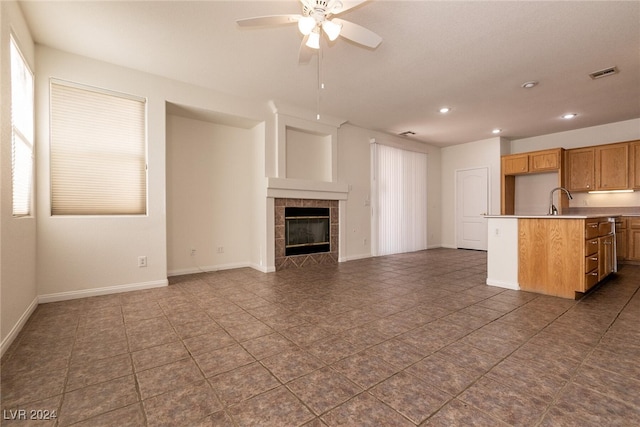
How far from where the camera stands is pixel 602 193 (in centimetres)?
605

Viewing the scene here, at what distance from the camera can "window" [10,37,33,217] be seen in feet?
8.16

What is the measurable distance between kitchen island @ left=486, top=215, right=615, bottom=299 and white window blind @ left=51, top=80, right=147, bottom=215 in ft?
15.8

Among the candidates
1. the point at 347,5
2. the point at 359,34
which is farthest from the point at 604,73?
the point at 347,5

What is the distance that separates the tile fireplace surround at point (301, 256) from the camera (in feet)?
16.2

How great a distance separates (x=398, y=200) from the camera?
23.2 ft

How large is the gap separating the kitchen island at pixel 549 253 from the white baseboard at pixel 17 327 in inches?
195

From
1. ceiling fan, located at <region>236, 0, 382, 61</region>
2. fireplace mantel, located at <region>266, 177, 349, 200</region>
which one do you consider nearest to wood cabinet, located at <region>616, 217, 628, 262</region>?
fireplace mantel, located at <region>266, 177, 349, 200</region>

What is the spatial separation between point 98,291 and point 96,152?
67.6 inches

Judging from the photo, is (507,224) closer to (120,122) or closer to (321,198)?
(321,198)

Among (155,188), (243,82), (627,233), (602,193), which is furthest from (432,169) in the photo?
(155,188)

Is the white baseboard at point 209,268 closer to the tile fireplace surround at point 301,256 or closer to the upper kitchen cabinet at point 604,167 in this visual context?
the tile fireplace surround at point 301,256

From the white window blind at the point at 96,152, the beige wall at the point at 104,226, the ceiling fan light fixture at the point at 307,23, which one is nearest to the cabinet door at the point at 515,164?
the ceiling fan light fixture at the point at 307,23

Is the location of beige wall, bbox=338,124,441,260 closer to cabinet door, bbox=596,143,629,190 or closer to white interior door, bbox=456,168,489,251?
white interior door, bbox=456,168,489,251

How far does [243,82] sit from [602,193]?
7.58m
